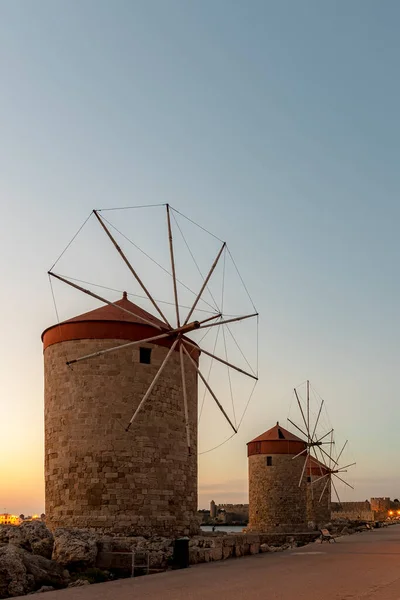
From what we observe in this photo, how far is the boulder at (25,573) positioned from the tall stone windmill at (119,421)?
18.0ft

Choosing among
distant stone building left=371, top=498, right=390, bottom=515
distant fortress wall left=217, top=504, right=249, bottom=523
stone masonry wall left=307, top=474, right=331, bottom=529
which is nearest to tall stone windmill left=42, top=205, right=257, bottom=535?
stone masonry wall left=307, top=474, right=331, bottom=529

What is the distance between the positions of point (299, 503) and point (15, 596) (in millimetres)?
32634

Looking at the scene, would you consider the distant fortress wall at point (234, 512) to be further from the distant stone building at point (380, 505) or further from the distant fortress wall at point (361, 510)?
the distant stone building at point (380, 505)

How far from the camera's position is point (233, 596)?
1007 cm

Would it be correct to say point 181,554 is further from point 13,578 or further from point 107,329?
point 107,329

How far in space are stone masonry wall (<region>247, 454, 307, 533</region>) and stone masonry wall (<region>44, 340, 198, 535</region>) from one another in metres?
21.7

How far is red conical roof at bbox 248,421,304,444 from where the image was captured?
139ft

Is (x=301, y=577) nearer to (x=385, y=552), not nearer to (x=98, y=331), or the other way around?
(x=385, y=552)

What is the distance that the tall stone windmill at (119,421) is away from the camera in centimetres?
1839

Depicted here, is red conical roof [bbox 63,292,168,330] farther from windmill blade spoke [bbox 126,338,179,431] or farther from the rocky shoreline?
the rocky shoreline

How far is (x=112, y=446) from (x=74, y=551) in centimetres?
522

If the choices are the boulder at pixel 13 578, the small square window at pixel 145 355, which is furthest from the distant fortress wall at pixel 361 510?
the boulder at pixel 13 578

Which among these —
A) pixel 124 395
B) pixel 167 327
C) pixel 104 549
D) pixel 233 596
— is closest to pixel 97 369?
pixel 124 395

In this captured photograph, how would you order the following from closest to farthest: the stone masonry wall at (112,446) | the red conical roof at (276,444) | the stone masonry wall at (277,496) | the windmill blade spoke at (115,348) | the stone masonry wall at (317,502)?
the windmill blade spoke at (115,348) < the stone masonry wall at (112,446) < the stone masonry wall at (277,496) < the red conical roof at (276,444) < the stone masonry wall at (317,502)
